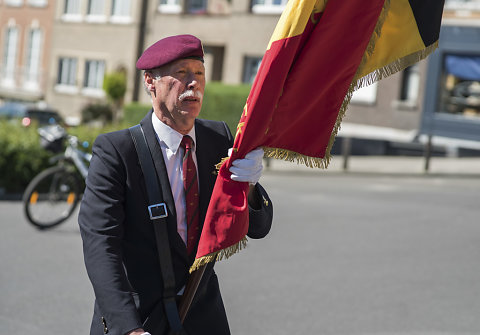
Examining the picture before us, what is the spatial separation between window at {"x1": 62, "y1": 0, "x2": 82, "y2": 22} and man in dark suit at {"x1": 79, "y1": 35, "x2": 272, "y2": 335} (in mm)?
37440

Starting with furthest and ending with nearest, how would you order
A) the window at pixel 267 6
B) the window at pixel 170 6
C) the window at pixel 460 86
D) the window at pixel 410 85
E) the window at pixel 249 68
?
the window at pixel 170 6 < the window at pixel 249 68 < the window at pixel 267 6 < the window at pixel 410 85 < the window at pixel 460 86

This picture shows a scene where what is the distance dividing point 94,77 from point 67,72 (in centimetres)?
231

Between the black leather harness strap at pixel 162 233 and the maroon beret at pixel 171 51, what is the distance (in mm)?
335

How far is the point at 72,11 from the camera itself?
39531 mm

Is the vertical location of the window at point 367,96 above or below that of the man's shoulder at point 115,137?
above

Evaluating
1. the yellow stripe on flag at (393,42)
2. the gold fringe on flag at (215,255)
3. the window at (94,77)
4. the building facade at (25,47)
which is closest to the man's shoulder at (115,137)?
the gold fringe on flag at (215,255)

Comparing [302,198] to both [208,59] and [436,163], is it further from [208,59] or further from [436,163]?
[208,59]

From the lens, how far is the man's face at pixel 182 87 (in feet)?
9.29

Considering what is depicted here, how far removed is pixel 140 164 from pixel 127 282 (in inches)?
17.3

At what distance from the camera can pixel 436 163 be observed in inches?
851

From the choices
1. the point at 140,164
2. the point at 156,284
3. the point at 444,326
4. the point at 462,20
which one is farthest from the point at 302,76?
the point at 462,20

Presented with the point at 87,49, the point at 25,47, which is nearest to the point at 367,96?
the point at 87,49

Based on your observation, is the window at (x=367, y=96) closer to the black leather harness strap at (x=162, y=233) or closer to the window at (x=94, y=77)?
the window at (x=94, y=77)

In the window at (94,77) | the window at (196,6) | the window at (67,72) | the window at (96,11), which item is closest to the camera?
the window at (196,6)
